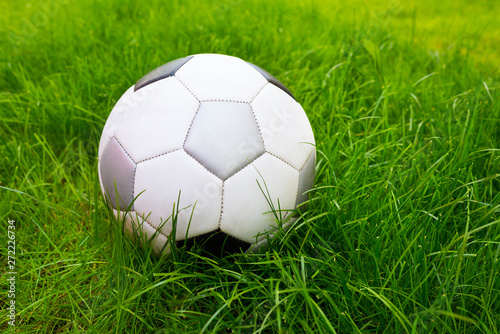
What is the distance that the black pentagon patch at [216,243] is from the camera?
1620 mm

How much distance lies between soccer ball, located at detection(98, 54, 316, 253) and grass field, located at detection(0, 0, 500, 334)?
124mm

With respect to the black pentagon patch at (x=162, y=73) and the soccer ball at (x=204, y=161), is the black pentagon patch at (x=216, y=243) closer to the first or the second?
the soccer ball at (x=204, y=161)

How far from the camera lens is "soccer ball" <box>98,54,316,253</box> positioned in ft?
5.22

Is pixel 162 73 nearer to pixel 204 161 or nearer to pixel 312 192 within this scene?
pixel 204 161

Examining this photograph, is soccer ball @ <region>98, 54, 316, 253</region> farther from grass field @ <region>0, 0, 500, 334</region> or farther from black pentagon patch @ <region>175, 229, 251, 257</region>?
grass field @ <region>0, 0, 500, 334</region>

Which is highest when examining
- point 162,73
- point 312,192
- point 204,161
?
point 162,73

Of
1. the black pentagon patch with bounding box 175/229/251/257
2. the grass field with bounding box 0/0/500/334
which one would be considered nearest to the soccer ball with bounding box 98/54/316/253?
the black pentagon patch with bounding box 175/229/251/257

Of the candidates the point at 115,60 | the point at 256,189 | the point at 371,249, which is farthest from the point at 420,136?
the point at 115,60

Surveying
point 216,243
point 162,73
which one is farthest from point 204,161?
point 162,73

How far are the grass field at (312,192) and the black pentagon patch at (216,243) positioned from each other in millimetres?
50

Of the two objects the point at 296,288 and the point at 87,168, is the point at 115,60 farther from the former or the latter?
the point at 296,288

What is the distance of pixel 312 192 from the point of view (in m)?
1.98

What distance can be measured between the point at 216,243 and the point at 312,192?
605 mm

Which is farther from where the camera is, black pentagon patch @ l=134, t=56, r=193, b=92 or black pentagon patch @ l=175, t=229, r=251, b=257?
black pentagon patch @ l=134, t=56, r=193, b=92
